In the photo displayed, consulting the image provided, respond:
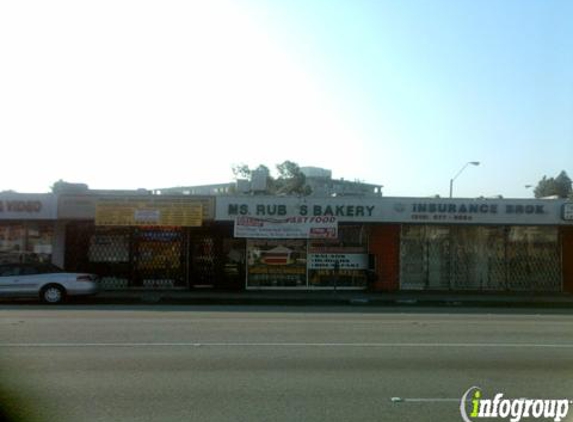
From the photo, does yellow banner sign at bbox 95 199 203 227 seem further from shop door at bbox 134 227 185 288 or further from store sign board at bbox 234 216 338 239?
store sign board at bbox 234 216 338 239

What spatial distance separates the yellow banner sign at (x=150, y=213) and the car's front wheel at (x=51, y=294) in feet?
12.9

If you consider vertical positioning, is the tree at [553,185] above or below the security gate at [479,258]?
above

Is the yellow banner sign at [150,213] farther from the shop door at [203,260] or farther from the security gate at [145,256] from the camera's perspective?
the shop door at [203,260]

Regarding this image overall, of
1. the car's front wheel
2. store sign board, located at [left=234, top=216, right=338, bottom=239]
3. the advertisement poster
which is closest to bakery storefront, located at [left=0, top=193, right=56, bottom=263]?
the car's front wheel

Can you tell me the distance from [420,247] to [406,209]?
1.84 metres

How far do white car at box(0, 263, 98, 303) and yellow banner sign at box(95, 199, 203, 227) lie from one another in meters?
3.74

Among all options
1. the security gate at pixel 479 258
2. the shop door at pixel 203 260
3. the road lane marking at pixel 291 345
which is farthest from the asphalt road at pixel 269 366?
the shop door at pixel 203 260

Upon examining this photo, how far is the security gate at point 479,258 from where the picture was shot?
2541 cm

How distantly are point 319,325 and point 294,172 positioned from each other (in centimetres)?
9974

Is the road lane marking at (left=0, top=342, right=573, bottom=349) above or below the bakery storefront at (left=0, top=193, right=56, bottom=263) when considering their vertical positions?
below

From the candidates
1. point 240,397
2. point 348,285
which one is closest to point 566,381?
point 240,397

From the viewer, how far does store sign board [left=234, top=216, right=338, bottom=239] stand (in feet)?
79.6

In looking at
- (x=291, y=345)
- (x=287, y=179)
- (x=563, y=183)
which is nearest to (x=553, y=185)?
(x=563, y=183)

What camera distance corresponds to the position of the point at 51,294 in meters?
20.2
